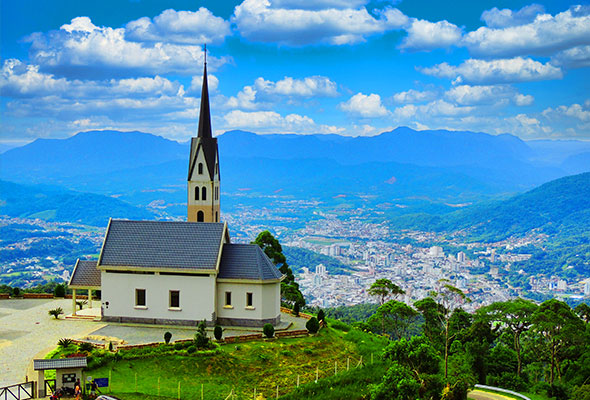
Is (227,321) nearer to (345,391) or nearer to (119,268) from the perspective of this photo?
(119,268)

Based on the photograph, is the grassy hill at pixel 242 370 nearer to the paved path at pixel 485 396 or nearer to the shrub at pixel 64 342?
the shrub at pixel 64 342

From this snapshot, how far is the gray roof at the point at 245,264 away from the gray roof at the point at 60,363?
13561 millimetres

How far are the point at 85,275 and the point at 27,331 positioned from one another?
5.06 metres

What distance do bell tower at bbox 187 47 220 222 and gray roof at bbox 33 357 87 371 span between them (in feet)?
81.3

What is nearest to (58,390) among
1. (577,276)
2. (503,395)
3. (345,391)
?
(345,391)

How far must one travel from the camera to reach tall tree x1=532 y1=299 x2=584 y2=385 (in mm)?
37594

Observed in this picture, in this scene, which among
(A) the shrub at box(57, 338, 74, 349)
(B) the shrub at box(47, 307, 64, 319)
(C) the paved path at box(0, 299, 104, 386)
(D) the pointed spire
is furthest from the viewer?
(D) the pointed spire

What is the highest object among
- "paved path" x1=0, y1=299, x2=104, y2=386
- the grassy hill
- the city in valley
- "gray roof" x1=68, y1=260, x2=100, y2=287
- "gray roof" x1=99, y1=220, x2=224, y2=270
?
"gray roof" x1=99, y1=220, x2=224, y2=270

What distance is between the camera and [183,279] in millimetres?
35625

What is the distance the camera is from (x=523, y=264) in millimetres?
168250

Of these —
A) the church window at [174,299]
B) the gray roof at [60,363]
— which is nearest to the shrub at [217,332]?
the church window at [174,299]

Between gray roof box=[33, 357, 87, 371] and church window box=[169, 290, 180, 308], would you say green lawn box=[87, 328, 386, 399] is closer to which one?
gray roof box=[33, 357, 87, 371]

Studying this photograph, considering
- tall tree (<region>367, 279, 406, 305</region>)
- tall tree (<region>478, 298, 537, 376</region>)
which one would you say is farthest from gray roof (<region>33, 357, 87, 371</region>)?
tall tree (<region>478, 298, 537, 376</region>)

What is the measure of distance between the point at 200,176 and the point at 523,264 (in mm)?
139721
